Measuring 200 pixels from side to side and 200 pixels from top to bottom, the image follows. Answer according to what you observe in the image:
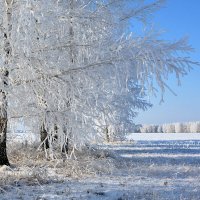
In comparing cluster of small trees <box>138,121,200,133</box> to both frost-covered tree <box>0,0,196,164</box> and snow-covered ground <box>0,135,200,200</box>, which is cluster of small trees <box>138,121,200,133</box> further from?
frost-covered tree <box>0,0,196,164</box>

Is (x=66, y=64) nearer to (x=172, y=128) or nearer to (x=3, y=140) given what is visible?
(x=3, y=140)

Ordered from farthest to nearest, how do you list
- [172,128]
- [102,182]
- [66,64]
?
[172,128]
[66,64]
[102,182]

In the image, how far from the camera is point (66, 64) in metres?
10.9

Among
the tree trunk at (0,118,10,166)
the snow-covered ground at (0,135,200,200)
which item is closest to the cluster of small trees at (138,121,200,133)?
the snow-covered ground at (0,135,200,200)

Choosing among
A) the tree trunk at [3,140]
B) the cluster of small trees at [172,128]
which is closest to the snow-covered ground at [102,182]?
the tree trunk at [3,140]

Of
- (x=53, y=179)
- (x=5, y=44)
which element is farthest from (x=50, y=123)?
(x=5, y=44)

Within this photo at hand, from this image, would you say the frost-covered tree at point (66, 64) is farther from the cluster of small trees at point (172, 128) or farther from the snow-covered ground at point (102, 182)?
the cluster of small trees at point (172, 128)

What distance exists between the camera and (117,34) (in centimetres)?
1259

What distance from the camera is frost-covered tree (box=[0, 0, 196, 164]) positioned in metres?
9.29

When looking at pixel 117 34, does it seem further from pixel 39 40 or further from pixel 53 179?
pixel 53 179

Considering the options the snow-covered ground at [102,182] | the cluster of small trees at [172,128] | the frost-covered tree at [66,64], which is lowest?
the snow-covered ground at [102,182]

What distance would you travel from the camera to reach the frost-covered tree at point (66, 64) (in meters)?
9.29

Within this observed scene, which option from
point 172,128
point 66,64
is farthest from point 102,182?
point 172,128

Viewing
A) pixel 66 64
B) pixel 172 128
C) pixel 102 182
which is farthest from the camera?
pixel 172 128
